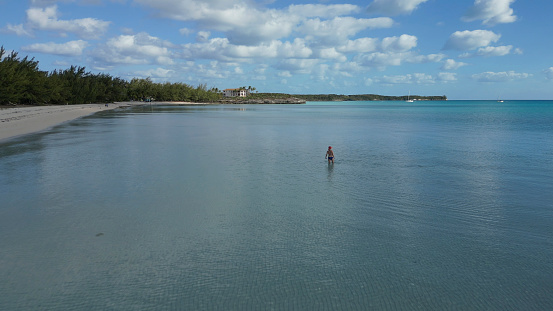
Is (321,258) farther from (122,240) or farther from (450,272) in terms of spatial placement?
(122,240)

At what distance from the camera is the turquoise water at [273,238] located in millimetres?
5293

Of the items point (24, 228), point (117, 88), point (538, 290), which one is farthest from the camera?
point (117, 88)

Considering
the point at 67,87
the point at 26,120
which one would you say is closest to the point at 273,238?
the point at 26,120

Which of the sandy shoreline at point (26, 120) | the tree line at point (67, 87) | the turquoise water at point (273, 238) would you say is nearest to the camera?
the turquoise water at point (273, 238)

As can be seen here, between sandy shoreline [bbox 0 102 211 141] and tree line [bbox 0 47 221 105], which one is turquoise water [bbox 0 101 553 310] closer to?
sandy shoreline [bbox 0 102 211 141]

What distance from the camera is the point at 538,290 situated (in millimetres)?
5422

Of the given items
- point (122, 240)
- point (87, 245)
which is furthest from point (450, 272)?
point (87, 245)

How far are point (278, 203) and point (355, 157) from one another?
9.18 m

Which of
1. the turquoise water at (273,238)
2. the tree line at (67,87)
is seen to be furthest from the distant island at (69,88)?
the turquoise water at (273,238)

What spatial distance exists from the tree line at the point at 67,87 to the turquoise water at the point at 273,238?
59314 mm

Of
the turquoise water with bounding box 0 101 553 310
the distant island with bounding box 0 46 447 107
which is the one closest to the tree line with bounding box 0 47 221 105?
the distant island with bounding box 0 46 447 107

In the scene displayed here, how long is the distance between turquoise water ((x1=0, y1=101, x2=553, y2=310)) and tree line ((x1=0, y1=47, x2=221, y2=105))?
5931 centimetres

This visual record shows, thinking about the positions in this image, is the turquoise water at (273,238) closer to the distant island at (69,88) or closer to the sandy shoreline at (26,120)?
the sandy shoreline at (26,120)

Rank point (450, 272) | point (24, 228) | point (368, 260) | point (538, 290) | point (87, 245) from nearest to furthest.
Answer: point (538, 290)
point (450, 272)
point (368, 260)
point (87, 245)
point (24, 228)
